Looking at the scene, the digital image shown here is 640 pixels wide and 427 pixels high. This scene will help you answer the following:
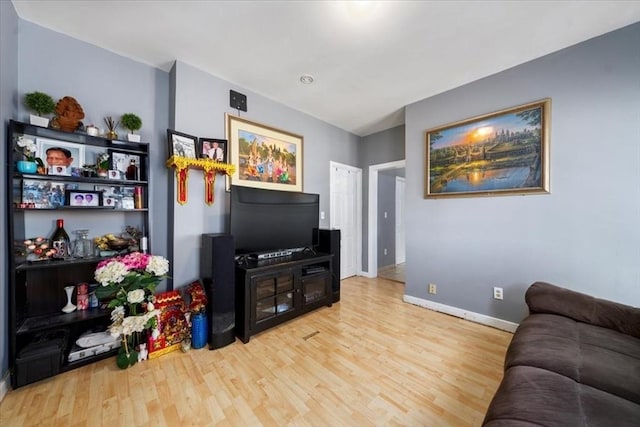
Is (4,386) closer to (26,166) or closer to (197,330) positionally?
(197,330)

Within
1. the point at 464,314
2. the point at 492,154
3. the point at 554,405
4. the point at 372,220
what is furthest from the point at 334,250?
the point at 554,405

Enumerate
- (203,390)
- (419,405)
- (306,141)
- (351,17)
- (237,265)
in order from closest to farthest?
(419,405) < (203,390) < (351,17) < (237,265) < (306,141)

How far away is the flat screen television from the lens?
7.74 feet

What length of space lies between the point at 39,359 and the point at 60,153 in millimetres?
1524

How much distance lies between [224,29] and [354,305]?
3222 millimetres

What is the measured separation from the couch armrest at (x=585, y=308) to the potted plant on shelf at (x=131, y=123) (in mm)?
3626

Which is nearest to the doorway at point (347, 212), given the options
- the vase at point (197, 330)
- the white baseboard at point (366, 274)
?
the white baseboard at point (366, 274)

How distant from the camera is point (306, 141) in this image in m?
3.48

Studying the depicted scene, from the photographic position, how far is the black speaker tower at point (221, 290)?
2037mm

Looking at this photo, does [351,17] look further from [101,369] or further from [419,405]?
[101,369]

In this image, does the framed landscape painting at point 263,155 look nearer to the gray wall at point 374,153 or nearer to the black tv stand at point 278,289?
the black tv stand at point 278,289

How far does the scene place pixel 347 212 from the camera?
4250mm

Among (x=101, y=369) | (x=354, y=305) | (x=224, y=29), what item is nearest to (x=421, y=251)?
(x=354, y=305)

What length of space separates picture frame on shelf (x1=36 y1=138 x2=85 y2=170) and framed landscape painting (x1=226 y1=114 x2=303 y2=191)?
1.25 meters
